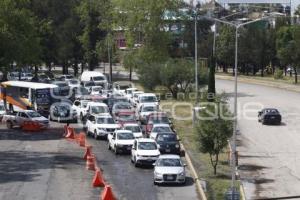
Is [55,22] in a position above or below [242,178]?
above

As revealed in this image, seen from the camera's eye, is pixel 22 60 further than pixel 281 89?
No

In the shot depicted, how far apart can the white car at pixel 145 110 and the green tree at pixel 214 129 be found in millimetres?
17198

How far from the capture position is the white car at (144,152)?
35.0m

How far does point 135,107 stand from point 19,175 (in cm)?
2757

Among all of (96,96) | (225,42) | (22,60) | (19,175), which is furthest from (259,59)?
(19,175)

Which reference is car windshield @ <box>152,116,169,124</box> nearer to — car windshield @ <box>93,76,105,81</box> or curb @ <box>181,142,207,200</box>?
curb @ <box>181,142,207,200</box>

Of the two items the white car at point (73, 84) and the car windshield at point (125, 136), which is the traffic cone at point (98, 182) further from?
the white car at point (73, 84)

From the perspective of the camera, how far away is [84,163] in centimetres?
3584

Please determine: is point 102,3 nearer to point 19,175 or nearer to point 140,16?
point 140,16

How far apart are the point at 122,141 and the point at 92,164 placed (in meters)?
5.53

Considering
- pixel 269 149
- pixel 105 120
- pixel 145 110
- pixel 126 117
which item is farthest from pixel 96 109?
pixel 269 149

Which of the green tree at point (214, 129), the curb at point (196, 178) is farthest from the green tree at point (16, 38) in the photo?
the green tree at point (214, 129)

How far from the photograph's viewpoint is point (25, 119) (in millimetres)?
49906

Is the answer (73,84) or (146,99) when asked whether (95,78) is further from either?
(146,99)
